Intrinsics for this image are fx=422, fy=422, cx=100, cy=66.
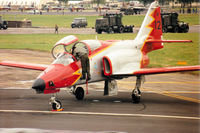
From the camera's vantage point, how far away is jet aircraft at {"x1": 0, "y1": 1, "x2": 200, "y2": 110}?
1748cm

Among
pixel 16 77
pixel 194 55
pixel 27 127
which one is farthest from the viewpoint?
pixel 194 55

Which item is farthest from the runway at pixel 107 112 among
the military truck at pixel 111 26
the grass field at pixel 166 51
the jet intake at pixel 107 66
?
the military truck at pixel 111 26

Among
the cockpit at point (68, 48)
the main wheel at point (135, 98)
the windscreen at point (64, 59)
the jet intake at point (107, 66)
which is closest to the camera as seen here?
the windscreen at point (64, 59)

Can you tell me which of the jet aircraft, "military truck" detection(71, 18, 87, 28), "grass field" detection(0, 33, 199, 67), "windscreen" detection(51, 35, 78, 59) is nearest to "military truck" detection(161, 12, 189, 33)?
"grass field" detection(0, 33, 199, 67)

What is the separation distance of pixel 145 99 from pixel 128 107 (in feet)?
8.01

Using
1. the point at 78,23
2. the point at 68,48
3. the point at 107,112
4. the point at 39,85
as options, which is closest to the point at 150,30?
the point at 68,48

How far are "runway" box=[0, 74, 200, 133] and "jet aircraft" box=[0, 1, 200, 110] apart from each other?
90 centimetres

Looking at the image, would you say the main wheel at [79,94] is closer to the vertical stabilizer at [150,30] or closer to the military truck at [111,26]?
the vertical stabilizer at [150,30]

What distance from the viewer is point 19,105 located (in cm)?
1919

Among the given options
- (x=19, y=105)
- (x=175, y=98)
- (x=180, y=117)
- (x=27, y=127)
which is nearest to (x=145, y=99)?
(x=175, y=98)

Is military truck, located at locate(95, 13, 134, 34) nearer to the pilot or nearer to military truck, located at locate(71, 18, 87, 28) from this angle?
military truck, located at locate(71, 18, 87, 28)

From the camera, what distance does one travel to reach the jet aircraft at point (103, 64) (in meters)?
17.5

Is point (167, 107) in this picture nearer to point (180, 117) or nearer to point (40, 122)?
point (180, 117)

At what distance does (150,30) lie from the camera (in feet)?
76.9
